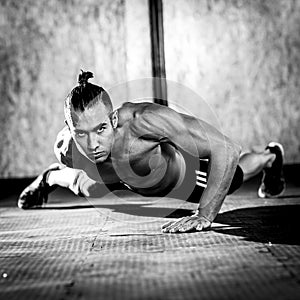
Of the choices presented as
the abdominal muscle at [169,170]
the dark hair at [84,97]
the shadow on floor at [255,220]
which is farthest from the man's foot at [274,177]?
the dark hair at [84,97]

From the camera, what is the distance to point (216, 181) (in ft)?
8.71

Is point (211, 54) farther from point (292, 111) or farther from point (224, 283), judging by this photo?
point (224, 283)

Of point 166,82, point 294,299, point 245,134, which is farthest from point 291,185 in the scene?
point 294,299

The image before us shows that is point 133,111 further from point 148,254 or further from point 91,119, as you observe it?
point 148,254

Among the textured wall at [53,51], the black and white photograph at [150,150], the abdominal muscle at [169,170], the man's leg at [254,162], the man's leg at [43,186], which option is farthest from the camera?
the textured wall at [53,51]

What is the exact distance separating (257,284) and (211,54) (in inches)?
155

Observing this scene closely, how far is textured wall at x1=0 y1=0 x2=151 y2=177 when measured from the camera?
5.44 m

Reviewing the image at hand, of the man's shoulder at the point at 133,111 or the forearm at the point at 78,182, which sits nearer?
the man's shoulder at the point at 133,111

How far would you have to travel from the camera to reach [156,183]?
10.3 feet

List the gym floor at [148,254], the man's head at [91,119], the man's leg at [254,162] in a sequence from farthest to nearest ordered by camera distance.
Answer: the man's leg at [254,162]
the man's head at [91,119]
the gym floor at [148,254]

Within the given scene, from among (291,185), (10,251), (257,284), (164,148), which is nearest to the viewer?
(257,284)

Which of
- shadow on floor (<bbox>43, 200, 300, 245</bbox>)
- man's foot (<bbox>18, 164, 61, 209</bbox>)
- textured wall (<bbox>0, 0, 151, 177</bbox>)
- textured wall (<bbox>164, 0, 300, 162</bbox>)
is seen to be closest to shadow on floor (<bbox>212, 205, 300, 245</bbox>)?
shadow on floor (<bbox>43, 200, 300, 245</bbox>)

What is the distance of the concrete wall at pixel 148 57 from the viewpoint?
5445mm

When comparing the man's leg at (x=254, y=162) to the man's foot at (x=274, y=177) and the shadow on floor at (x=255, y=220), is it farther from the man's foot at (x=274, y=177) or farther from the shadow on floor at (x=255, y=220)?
the shadow on floor at (x=255, y=220)
